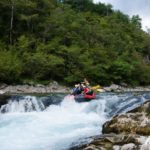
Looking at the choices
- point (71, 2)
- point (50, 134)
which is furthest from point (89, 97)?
point (71, 2)

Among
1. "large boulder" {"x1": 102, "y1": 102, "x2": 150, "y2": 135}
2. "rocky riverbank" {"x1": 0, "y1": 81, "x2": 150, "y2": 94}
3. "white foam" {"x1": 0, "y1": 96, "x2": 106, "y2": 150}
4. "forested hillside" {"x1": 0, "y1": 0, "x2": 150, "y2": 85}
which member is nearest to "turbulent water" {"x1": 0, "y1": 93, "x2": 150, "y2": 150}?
"white foam" {"x1": 0, "y1": 96, "x2": 106, "y2": 150}

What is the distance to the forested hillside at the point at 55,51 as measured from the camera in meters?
48.1

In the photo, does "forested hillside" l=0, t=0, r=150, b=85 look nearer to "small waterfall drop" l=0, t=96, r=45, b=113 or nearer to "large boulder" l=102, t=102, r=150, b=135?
"small waterfall drop" l=0, t=96, r=45, b=113

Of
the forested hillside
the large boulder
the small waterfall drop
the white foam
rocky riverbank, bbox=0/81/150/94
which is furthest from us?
the forested hillside

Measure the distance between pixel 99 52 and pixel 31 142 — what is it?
140 ft

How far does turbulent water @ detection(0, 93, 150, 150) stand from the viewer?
1495cm

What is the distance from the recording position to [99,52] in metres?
57.0

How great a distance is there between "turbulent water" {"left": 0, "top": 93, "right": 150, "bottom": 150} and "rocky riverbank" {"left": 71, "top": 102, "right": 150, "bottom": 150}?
102 cm

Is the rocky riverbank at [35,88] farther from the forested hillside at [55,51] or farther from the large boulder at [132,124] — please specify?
the large boulder at [132,124]

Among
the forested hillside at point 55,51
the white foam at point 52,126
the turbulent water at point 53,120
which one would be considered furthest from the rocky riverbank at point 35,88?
the white foam at point 52,126

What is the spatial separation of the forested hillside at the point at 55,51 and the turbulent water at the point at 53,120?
790 inches

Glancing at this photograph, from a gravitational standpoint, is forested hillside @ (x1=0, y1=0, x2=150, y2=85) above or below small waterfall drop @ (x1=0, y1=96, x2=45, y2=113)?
above

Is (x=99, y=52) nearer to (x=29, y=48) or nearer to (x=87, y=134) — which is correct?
(x=29, y=48)

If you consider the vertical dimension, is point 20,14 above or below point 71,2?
below
